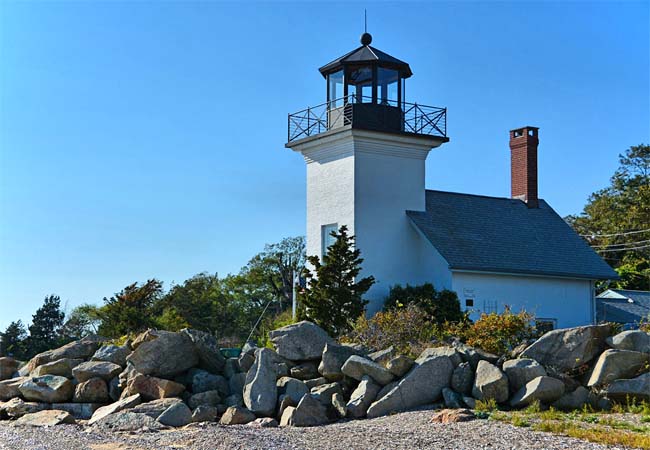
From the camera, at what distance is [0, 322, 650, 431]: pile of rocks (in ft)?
42.5

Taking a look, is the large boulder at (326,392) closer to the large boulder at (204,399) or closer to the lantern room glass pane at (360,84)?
the large boulder at (204,399)

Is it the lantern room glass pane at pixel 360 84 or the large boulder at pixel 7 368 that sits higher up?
the lantern room glass pane at pixel 360 84

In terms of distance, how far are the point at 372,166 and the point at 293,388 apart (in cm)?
1276

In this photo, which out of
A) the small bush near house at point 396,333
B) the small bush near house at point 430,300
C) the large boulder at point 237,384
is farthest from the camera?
the small bush near house at point 430,300

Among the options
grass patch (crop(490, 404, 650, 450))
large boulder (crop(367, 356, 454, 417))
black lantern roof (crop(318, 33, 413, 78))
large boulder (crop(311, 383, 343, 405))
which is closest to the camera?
grass patch (crop(490, 404, 650, 450))

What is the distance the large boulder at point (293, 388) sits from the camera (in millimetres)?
14070

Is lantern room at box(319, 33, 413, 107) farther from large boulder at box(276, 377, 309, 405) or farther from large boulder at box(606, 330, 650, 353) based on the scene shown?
large boulder at box(606, 330, 650, 353)

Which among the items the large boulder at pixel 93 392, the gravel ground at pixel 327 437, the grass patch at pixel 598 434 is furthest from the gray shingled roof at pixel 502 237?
the grass patch at pixel 598 434

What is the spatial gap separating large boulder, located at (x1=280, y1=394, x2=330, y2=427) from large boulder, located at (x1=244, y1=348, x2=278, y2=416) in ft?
1.68

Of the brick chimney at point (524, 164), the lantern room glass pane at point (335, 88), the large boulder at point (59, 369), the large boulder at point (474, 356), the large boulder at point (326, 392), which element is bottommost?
the large boulder at point (326, 392)

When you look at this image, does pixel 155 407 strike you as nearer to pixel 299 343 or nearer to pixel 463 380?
pixel 299 343

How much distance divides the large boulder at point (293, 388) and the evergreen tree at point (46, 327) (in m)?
14.1

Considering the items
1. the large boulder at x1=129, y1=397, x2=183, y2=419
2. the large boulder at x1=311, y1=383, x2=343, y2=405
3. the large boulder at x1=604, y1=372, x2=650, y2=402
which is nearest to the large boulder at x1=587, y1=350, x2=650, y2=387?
the large boulder at x1=604, y1=372, x2=650, y2=402

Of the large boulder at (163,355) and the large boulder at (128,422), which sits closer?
the large boulder at (128,422)
